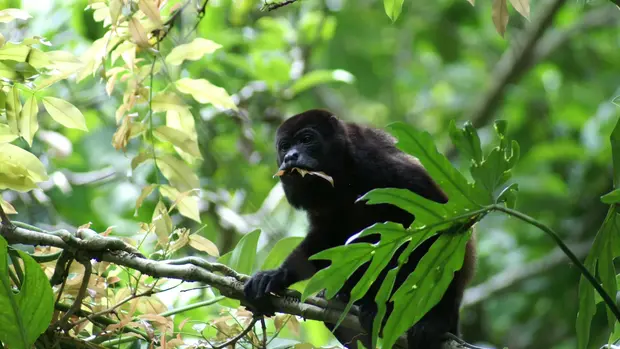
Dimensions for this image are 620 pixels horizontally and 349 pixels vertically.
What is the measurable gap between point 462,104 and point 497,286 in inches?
92.5

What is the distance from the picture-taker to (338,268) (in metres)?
Answer: 1.88

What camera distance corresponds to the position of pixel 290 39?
6.39m

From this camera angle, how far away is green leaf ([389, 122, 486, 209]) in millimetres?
1802

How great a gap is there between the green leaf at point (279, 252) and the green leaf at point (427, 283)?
1043mm

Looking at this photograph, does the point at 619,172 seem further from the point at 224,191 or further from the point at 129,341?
the point at 224,191

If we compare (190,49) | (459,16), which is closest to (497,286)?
(459,16)

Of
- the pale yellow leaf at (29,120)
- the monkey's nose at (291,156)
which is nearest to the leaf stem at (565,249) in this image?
the pale yellow leaf at (29,120)

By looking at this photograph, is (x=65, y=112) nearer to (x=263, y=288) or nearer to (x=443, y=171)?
(x=263, y=288)

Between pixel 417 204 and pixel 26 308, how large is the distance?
97cm

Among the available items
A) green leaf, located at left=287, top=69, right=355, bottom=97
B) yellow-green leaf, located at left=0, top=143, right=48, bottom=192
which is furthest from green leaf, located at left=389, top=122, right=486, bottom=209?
green leaf, located at left=287, top=69, right=355, bottom=97

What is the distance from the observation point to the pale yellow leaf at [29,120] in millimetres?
2244

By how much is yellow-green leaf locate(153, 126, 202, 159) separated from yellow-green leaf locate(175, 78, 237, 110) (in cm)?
14

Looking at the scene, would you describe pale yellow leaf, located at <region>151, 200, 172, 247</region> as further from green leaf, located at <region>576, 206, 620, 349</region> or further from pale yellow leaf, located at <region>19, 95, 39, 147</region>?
green leaf, located at <region>576, 206, 620, 349</region>

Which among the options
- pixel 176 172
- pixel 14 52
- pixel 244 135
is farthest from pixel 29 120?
pixel 244 135
